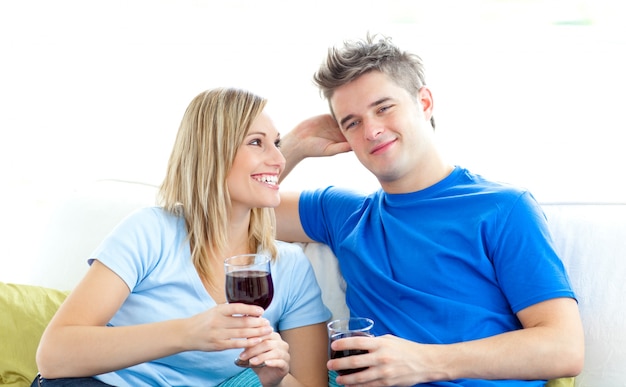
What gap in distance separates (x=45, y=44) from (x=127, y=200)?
1.54 metres

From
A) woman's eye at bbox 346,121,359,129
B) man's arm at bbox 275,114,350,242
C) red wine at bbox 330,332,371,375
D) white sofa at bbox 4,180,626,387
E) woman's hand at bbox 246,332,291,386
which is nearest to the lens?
red wine at bbox 330,332,371,375

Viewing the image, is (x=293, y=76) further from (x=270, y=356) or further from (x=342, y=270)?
(x=270, y=356)

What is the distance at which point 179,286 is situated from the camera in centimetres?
210

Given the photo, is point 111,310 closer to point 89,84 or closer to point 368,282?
point 368,282

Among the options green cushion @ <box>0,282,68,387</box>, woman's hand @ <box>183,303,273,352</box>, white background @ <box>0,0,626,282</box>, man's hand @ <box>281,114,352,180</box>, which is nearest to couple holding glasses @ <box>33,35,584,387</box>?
woman's hand @ <box>183,303,273,352</box>

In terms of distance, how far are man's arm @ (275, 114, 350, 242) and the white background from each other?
496mm

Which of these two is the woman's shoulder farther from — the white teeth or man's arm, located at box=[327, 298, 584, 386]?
man's arm, located at box=[327, 298, 584, 386]

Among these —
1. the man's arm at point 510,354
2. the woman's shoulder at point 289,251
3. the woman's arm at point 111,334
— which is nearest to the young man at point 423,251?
the man's arm at point 510,354

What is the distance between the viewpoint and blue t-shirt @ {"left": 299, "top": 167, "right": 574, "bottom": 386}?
1980 mm

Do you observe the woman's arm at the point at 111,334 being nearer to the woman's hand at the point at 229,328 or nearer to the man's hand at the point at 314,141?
the woman's hand at the point at 229,328

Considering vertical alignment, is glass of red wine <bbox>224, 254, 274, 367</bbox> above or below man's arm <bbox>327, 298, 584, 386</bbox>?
above

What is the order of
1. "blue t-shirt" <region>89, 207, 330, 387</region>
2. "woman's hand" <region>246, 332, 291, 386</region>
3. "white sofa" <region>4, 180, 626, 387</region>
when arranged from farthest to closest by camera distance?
"white sofa" <region>4, 180, 626, 387</region> < "blue t-shirt" <region>89, 207, 330, 387</region> < "woman's hand" <region>246, 332, 291, 386</region>

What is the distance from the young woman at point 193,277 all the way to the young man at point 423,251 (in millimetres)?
185

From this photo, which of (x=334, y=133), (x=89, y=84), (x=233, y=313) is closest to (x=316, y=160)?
(x=334, y=133)
